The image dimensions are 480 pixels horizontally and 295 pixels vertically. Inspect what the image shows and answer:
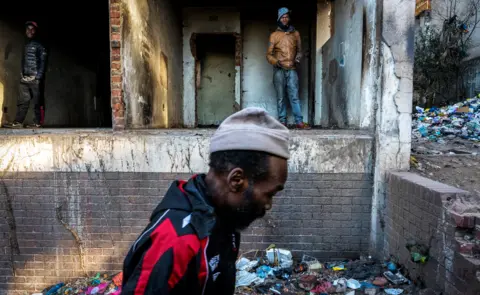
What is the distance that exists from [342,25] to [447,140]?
266 cm

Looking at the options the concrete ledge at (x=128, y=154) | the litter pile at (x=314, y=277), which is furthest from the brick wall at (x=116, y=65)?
the litter pile at (x=314, y=277)

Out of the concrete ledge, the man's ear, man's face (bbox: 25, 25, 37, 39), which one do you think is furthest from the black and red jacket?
man's face (bbox: 25, 25, 37, 39)

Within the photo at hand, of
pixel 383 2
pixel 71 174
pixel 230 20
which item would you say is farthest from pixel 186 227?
pixel 230 20

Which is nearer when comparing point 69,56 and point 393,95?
point 393,95

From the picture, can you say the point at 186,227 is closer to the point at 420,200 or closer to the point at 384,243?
the point at 420,200

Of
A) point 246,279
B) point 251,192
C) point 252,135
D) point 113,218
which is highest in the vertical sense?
point 252,135

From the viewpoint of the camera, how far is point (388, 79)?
12.6 ft

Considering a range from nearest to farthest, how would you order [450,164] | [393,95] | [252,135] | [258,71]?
[252,135] → [393,95] → [450,164] → [258,71]

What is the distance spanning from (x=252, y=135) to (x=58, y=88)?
911cm

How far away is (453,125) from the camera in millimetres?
6676

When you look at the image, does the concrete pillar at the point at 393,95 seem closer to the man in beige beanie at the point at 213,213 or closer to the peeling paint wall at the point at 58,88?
the man in beige beanie at the point at 213,213

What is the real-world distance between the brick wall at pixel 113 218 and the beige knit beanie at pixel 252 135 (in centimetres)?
284

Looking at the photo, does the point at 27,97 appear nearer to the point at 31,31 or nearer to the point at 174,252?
the point at 31,31

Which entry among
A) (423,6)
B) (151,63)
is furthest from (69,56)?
(423,6)
